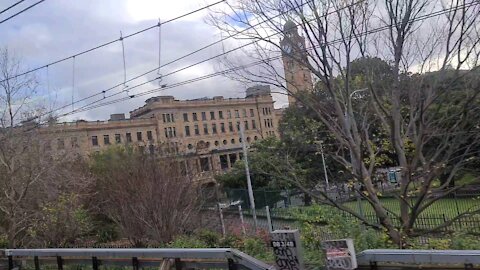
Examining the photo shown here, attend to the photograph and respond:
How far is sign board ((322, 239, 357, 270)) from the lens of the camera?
460cm

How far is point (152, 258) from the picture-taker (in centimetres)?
689

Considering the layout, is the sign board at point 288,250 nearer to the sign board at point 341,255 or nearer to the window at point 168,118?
the sign board at point 341,255

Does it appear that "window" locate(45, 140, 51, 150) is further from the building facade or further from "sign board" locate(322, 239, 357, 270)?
the building facade

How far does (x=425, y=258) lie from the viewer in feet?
14.4

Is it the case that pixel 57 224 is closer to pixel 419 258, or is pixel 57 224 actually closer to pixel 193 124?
pixel 419 258

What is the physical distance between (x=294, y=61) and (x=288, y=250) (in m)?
4.96

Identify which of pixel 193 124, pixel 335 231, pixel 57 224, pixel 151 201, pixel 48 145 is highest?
pixel 193 124

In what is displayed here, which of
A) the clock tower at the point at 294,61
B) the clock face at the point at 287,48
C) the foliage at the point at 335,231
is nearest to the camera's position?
the foliage at the point at 335,231

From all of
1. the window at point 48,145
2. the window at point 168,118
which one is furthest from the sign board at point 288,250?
the window at point 168,118

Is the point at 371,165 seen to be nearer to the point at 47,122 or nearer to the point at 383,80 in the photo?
the point at 383,80

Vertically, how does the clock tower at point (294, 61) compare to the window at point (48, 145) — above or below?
below

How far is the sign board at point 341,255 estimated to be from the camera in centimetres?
460

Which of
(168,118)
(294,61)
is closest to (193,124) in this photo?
(168,118)

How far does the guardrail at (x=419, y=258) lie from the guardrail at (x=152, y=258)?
3.70 ft
